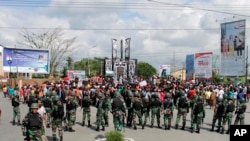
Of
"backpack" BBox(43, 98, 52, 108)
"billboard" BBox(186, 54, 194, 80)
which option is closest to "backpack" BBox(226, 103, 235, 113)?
"backpack" BBox(43, 98, 52, 108)

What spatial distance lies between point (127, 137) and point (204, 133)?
12.0 feet

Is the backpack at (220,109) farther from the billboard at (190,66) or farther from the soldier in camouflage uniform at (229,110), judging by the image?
the billboard at (190,66)

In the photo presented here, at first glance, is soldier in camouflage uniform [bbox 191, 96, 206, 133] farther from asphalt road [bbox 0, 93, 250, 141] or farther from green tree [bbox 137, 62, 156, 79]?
green tree [bbox 137, 62, 156, 79]

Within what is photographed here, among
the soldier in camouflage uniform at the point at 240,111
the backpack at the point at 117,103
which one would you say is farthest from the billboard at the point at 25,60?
the soldier in camouflage uniform at the point at 240,111

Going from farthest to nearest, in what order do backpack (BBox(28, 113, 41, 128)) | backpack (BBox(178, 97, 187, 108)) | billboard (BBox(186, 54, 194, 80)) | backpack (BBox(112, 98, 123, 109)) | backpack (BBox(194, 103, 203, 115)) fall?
1. billboard (BBox(186, 54, 194, 80))
2. backpack (BBox(178, 97, 187, 108))
3. backpack (BBox(194, 103, 203, 115))
4. backpack (BBox(112, 98, 123, 109))
5. backpack (BBox(28, 113, 41, 128))

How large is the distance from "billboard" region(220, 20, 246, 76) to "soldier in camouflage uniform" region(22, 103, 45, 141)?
28.1 meters

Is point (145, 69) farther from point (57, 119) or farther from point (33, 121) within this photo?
point (33, 121)

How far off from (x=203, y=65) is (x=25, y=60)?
22226mm

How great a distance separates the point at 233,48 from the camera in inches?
1475

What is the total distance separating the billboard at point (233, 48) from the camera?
36237 millimetres

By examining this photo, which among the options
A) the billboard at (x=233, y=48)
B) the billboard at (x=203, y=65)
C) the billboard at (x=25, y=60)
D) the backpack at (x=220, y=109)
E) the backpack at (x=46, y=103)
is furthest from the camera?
the billboard at (x=25, y=60)

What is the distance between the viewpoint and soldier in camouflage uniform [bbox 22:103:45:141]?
1088 centimetres

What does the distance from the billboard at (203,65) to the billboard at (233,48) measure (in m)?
4.95

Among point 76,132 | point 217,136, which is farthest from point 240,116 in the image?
point 76,132
